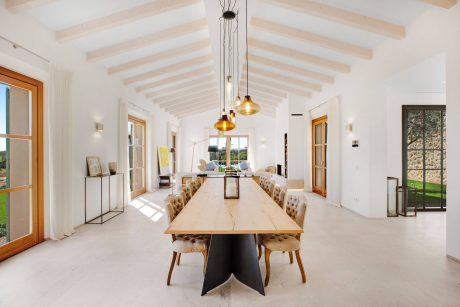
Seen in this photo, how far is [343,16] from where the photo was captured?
11.4ft

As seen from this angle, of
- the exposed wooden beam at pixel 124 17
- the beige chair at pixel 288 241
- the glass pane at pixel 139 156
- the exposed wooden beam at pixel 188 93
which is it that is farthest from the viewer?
the exposed wooden beam at pixel 188 93

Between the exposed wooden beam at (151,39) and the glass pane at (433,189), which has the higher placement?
the exposed wooden beam at (151,39)

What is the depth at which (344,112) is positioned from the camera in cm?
563

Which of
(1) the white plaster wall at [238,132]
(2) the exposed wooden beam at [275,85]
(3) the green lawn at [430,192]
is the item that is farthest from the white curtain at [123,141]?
(1) the white plaster wall at [238,132]

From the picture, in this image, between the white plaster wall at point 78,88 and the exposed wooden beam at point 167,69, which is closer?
the white plaster wall at point 78,88

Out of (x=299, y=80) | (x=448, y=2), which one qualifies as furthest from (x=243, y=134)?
(x=448, y=2)

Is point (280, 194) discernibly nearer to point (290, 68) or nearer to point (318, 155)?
point (290, 68)

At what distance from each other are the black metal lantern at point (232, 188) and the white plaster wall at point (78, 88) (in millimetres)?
2504

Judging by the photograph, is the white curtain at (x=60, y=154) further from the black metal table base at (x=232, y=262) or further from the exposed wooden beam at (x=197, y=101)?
the exposed wooden beam at (x=197, y=101)

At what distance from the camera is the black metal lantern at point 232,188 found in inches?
115

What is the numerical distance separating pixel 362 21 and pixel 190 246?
11.9ft

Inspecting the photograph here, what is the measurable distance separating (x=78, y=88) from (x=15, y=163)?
1.60m

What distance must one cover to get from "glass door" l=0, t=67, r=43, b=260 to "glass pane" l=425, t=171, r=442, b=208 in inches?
266

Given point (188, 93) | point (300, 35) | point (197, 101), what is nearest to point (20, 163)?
point (300, 35)
